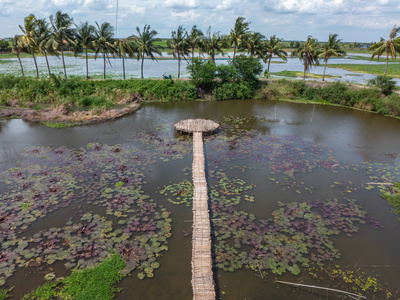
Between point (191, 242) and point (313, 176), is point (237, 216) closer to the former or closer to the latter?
point (191, 242)

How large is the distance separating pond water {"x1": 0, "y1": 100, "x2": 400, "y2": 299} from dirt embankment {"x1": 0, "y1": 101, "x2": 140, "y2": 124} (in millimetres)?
1525

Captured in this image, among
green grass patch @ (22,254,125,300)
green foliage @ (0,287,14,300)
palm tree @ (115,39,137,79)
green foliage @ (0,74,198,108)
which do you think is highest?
palm tree @ (115,39,137,79)

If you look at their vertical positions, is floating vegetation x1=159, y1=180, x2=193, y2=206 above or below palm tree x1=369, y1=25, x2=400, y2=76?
below

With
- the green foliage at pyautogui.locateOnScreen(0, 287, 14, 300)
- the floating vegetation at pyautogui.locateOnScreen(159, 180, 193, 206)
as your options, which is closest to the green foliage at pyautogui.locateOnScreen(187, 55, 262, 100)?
the floating vegetation at pyautogui.locateOnScreen(159, 180, 193, 206)

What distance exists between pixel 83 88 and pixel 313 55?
2427cm

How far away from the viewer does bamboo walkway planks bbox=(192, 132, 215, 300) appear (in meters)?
6.70

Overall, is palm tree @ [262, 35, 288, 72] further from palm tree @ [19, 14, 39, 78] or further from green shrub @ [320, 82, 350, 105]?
palm tree @ [19, 14, 39, 78]

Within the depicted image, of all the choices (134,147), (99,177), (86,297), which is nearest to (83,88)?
(134,147)

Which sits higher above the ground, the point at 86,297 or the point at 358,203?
the point at 358,203

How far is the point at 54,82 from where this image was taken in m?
25.4

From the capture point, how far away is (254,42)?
30281 millimetres

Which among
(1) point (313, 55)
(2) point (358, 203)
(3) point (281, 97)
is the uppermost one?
(1) point (313, 55)

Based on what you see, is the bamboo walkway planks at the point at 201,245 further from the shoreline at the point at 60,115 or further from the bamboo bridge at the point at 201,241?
the shoreline at the point at 60,115

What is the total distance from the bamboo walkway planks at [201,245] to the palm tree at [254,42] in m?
23.2
